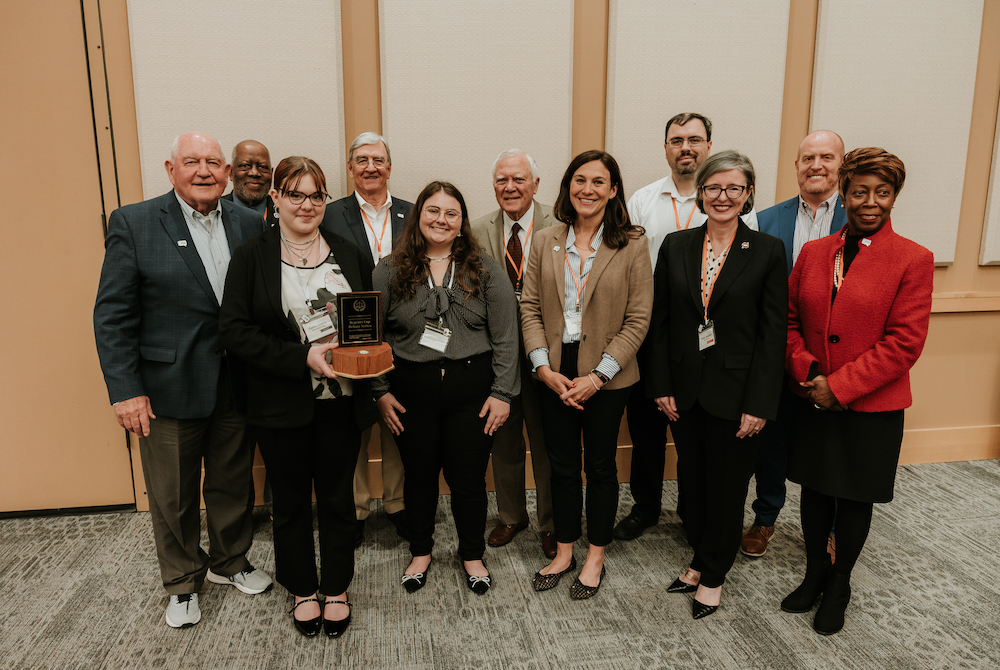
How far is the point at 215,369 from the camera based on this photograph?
2.20 m

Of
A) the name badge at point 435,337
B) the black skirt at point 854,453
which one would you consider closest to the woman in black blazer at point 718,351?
the black skirt at point 854,453

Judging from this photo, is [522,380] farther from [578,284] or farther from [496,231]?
[496,231]

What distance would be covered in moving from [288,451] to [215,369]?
50 centimetres

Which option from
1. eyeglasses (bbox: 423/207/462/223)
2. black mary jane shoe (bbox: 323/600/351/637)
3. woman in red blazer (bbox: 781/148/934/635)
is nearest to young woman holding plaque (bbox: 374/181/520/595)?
eyeglasses (bbox: 423/207/462/223)

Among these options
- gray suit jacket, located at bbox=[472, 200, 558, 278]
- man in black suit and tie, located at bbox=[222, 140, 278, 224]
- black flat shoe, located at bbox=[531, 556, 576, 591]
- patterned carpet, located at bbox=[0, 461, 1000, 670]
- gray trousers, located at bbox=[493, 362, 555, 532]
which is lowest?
patterned carpet, located at bbox=[0, 461, 1000, 670]

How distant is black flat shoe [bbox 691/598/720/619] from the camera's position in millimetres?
2271

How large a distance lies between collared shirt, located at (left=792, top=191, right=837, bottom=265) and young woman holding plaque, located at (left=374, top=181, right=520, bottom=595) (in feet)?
5.12

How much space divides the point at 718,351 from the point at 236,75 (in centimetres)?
289

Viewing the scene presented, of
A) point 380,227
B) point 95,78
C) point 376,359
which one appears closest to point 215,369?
point 376,359

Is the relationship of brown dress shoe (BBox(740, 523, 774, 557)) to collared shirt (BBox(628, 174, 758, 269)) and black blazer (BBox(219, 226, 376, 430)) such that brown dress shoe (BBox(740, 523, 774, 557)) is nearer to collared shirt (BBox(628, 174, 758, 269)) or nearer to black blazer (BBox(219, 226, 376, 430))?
collared shirt (BBox(628, 174, 758, 269))

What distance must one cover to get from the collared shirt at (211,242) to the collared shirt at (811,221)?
8.63 ft

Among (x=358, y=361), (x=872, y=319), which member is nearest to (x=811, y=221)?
(x=872, y=319)

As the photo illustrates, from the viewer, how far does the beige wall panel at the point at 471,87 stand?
124 inches

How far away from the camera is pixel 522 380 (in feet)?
8.77
